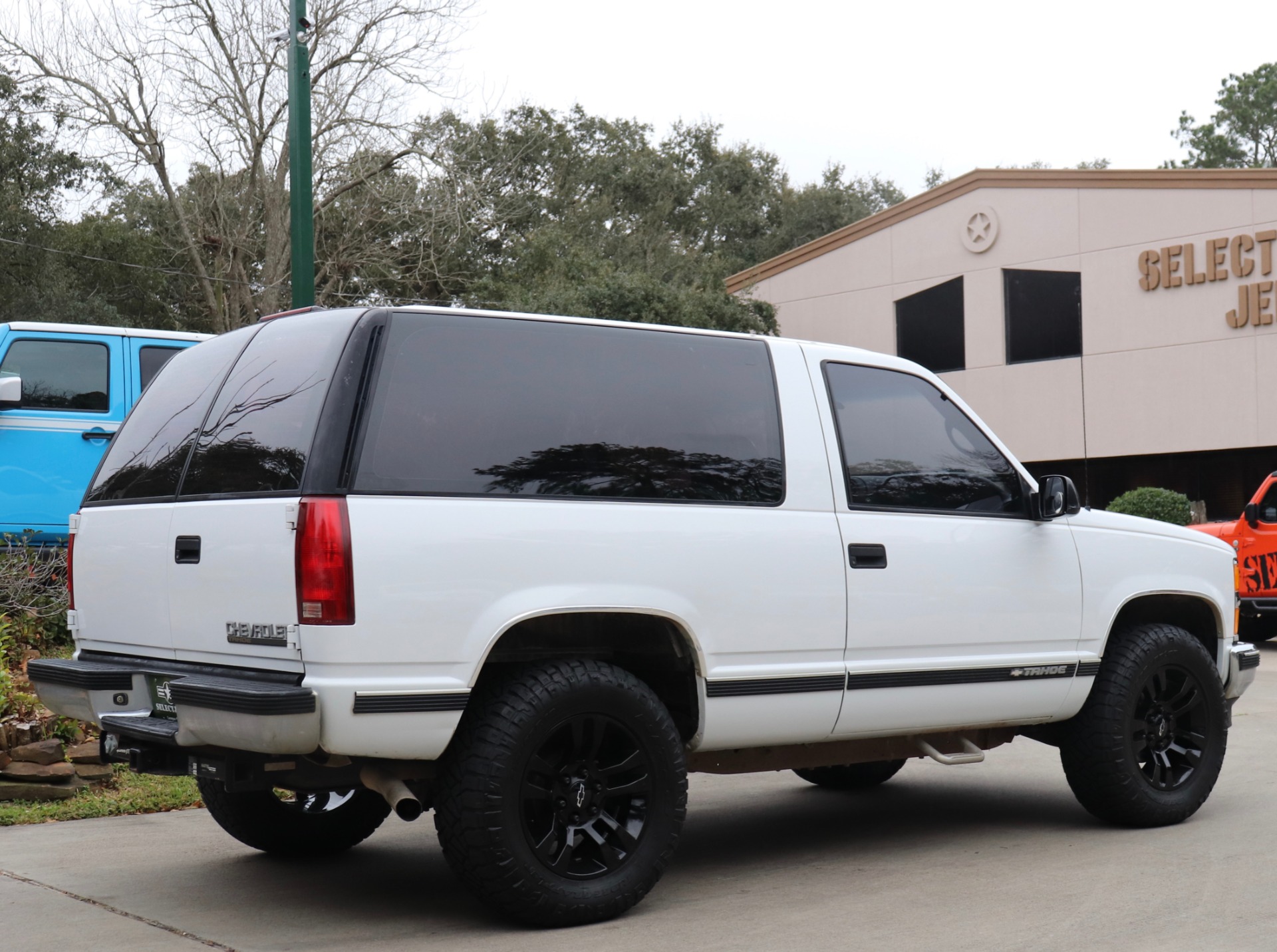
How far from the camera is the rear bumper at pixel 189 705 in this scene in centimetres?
423

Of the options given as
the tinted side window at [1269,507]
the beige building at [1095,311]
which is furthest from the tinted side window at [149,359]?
the beige building at [1095,311]

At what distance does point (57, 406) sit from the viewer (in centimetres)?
955

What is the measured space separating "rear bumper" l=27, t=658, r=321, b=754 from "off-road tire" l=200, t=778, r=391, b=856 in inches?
33.3

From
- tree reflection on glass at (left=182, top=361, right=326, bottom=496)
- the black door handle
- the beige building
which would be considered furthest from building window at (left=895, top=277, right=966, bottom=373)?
tree reflection on glass at (left=182, top=361, right=326, bottom=496)

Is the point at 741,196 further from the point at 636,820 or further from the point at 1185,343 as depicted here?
the point at 636,820

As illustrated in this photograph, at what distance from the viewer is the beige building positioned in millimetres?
23484

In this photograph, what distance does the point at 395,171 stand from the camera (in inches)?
998

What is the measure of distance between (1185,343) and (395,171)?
1406 centimetres

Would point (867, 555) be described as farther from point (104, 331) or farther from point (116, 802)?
point (104, 331)

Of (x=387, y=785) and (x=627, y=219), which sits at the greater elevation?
(x=627, y=219)

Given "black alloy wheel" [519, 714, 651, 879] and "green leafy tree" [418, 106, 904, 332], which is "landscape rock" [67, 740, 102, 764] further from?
"green leafy tree" [418, 106, 904, 332]

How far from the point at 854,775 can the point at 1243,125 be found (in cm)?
6211

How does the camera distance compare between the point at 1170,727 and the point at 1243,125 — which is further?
the point at 1243,125

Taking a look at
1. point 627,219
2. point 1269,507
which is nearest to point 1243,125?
point 627,219
